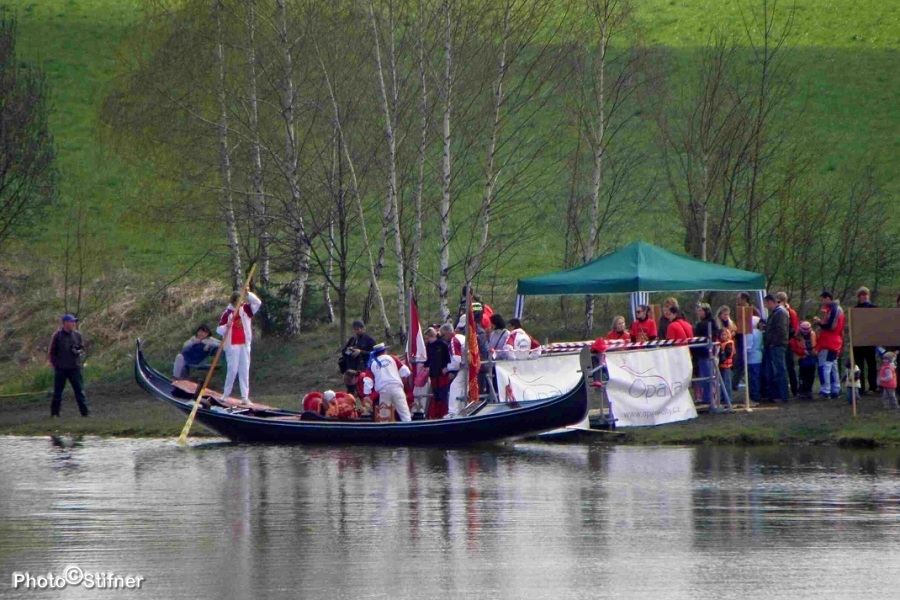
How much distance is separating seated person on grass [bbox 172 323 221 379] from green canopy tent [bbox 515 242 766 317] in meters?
5.97

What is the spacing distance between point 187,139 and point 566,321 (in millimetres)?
10179

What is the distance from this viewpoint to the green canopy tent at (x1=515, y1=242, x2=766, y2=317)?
20766mm

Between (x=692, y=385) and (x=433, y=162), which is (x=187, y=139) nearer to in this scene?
(x=433, y=162)

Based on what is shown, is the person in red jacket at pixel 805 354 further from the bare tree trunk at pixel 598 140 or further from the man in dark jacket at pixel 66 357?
the man in dark jacket at pixel 66 357

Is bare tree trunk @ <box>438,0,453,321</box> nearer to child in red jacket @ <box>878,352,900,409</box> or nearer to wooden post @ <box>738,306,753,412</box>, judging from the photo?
wooden post @ <box>738,306,753,412</box>

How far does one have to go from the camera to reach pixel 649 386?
730 inches

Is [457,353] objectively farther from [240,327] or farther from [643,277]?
[240,327]

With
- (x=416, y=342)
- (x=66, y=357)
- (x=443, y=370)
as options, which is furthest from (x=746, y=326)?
(x=66, y=357)

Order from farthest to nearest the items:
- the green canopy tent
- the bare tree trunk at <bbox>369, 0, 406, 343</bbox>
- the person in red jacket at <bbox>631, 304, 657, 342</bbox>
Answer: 1. the bare tree trunk at <bbox>369, 0, 406, 343</bbox>
2. the green canopy tent
3. the person in red jacket at <bbox>631, 304, 657, 342</bbox>

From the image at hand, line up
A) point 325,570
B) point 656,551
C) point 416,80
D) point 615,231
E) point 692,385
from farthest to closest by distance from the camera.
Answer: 1. point 615,231
2. point 416,80
3. point 692,385
4. point 656,551
5. point 325,570

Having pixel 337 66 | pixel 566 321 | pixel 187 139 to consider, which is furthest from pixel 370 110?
pixel 566 321

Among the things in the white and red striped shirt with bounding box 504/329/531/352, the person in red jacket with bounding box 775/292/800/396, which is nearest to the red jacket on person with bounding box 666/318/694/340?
the person in red jacket with bounding box 775/292/800/396

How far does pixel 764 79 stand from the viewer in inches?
1001

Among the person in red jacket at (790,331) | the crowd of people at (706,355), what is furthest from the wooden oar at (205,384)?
the person in red jacket at (790,331)
